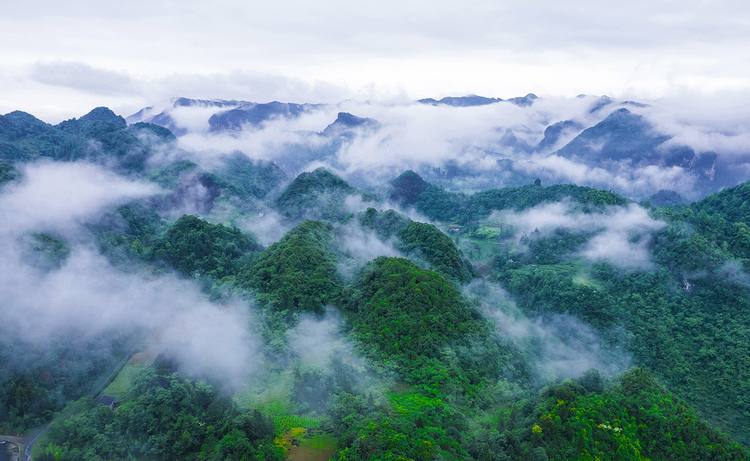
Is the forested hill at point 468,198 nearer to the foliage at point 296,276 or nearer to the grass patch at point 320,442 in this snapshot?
the foliage at point 296,276

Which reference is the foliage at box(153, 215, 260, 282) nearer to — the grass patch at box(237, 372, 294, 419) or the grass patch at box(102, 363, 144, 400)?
the grass patch at box(102, 363, 144, 400)

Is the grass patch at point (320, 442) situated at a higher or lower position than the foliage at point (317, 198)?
lower

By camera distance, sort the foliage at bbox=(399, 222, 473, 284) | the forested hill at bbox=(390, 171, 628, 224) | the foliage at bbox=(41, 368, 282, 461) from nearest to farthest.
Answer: the foliage at bbox=(41, 368, 282, 461)
the foliage at bbox=(399, 222, 473, 284)
the forested hill at bbox=(390, 171, 628, 224)

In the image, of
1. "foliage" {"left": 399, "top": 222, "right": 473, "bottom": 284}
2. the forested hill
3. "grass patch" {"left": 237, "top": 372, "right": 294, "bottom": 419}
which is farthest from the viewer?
the forested hill

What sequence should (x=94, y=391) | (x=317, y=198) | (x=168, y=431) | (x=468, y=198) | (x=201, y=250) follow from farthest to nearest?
(x=468, y=198)
(x=317, y=198)
(x=201, y=250)
(x=94, y=391)
(x=168, y=431)

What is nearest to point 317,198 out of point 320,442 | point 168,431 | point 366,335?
point 366,335

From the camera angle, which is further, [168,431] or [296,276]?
[296,276]

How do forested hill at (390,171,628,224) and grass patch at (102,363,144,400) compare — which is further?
forested hill at (390,171,628,224)

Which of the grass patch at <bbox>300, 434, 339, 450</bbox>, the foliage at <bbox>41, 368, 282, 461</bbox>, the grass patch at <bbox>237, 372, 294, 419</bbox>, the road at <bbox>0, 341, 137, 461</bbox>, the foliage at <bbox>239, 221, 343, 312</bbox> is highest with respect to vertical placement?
the foliage at <bbox>239, 221, 343, 312</bbox>

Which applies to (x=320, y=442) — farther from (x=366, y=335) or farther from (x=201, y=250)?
(x=201, y=250)

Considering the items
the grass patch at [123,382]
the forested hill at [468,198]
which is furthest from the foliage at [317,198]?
the grass patch at [123,382]

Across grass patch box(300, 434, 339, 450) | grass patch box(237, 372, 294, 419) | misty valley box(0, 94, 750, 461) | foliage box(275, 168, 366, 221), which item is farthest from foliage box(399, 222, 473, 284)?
grass patch box(300, 434, 339, 450)

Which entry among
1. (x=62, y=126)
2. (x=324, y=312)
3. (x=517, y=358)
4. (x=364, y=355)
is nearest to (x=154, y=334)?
(x=324, y=312)

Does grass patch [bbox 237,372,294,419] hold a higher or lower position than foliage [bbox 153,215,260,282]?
lower
